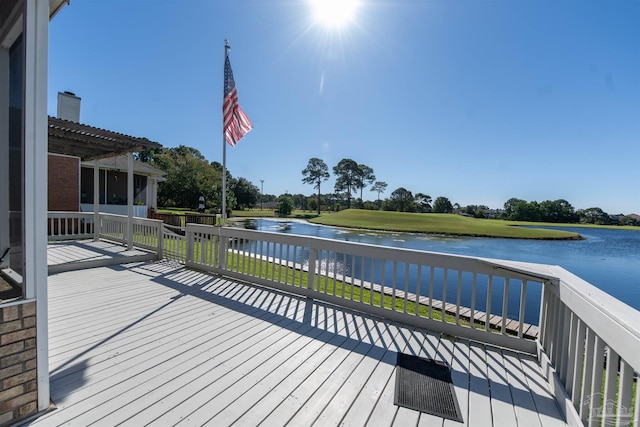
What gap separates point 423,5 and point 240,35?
477 centimetres

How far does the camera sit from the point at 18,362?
4.80ft

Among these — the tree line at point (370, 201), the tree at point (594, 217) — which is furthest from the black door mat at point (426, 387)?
the tree at point (594, 217)

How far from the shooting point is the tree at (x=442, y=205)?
63.3 meters

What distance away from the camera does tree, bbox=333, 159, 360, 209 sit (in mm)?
58369

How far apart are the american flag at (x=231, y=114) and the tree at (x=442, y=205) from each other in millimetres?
64786

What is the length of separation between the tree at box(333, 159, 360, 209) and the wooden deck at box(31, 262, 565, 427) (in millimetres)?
56398

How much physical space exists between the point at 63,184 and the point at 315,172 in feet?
164

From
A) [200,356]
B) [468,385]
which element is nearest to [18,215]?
[200,356]

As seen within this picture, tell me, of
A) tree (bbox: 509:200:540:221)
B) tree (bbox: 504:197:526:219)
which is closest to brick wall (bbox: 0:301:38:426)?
tree (bbox: 509:200:540:221)

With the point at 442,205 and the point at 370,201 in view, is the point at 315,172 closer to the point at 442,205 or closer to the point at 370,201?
the point at 370,201

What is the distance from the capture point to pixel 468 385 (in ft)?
6.65

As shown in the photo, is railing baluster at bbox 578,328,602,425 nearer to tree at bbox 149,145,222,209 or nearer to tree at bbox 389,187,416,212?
tree at bbox 149,145,222,209

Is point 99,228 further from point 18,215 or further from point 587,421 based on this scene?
point 587,421

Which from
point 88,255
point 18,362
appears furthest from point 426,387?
point 88,255
